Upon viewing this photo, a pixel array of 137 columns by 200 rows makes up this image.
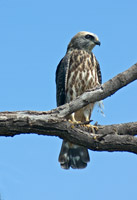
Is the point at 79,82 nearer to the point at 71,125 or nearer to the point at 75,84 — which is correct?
the point at 75,84

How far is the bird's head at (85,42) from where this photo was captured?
8.44 metres

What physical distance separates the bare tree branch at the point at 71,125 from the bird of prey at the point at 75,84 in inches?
72.4

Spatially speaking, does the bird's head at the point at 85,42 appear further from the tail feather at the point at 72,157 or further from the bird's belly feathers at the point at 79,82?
the tail feather at the point at 72,157

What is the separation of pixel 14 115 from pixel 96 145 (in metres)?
1.25

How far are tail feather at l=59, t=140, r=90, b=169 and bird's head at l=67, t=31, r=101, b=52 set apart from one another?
7.21ft

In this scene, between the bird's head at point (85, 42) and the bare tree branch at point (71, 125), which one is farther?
the bird's head at point (85, 42)

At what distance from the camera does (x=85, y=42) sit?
8469 mm

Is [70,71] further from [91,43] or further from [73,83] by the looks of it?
[91,43]

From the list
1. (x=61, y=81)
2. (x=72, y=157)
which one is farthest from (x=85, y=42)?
(x=72, y=157)

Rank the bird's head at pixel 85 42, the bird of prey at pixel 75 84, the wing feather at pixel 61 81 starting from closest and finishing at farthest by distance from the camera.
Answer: the bird of prey at pixel 75 84
the wing feather at pixel 61 81
the bird's head at pixel 85 42

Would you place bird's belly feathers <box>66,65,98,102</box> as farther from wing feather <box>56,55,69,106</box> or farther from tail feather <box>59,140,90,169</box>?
tail feather <box>59,140,90,169</box>

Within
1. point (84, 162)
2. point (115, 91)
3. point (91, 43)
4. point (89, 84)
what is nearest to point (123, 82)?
point (115, 91)

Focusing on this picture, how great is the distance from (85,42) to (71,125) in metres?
3.60

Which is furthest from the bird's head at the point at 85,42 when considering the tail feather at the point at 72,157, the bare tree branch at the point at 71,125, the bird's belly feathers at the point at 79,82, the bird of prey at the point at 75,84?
the bare tree branch at the point at 71,125
